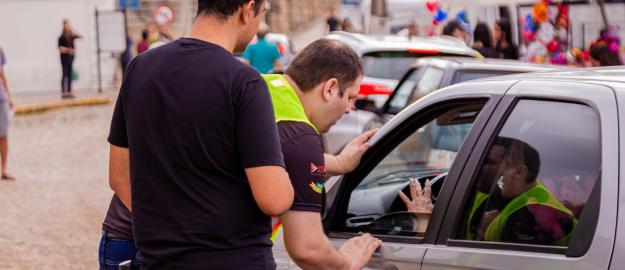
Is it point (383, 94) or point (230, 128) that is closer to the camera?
point (230, 128)

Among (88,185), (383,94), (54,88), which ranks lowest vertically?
(54,88)

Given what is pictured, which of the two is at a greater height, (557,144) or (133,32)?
(557,144)

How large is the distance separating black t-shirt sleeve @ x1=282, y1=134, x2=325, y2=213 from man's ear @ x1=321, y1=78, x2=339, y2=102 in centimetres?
20

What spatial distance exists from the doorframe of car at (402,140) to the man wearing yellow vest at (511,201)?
0.09m

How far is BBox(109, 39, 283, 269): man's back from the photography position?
321cm

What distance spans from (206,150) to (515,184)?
111cm

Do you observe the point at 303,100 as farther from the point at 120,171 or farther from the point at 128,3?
the point at 128,3

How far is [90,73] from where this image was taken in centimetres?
3684

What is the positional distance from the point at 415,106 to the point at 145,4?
4517 cm

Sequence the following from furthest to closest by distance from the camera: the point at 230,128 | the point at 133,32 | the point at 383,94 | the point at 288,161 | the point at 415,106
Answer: the point at 133,32 → the point at 383,94 → the point at 415,106 → the point at 288,161 → the point at 230,128

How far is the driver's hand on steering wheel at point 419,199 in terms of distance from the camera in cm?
445

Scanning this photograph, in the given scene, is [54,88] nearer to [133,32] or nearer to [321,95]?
[133,32]

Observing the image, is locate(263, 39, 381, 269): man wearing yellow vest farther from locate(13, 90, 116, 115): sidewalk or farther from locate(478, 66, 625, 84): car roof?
locate(13, 90, 116, 115): sidewalk

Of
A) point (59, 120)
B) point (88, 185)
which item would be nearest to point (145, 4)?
point (59, 120)
